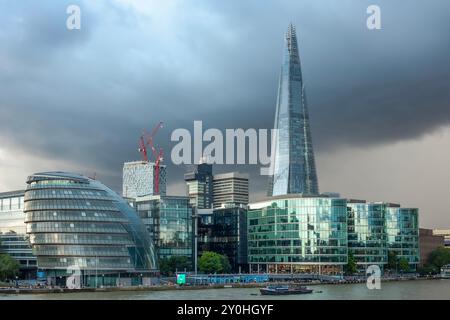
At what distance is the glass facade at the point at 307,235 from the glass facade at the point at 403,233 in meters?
23.5

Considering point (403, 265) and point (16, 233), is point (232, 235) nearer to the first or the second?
point (403, 265)

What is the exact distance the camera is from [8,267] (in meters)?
106

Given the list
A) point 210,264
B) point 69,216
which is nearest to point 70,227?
point 69,216

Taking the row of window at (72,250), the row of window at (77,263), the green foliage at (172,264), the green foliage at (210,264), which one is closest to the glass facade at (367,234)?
the green foliage at (210,264)

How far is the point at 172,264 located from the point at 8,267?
35.7 meters

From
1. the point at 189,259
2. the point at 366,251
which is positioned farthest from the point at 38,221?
the point at 366,251

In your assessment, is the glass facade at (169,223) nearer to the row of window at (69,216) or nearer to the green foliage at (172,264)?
the green foliage at (172,264)

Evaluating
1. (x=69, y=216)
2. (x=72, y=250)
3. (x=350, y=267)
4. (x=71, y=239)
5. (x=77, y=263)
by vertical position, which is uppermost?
(x=69, y=216)

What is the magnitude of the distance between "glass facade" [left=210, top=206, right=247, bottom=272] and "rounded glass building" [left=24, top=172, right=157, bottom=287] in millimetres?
49132

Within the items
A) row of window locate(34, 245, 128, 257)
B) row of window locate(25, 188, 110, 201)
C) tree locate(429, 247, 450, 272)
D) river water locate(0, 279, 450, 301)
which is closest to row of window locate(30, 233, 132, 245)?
row of window locate(34, 245, 128, 257)

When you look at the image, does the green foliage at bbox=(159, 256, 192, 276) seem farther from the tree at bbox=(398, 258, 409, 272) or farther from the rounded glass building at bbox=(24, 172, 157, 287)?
the tree at bbox=(398, 258, 409, 272)

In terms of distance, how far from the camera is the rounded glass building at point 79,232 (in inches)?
4306
